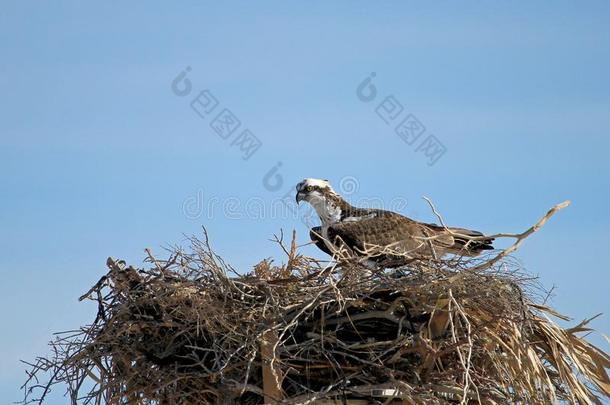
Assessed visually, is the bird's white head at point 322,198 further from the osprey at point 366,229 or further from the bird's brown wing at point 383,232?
the bird's brown wing at point 383,232

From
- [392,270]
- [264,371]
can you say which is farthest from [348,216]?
[264,371]

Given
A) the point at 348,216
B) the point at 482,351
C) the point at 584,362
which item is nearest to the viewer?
the point at 482,351

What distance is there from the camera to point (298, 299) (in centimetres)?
769

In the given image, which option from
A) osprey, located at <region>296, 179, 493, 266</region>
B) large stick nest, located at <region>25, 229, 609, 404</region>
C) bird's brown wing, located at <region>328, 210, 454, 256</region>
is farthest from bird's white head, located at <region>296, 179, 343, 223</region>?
large stick nest, located at <region>25, 229, 609, 404</region>

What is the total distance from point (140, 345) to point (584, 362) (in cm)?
405

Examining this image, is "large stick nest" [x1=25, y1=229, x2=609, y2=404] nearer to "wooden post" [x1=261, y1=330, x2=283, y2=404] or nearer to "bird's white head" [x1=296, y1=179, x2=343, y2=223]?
"wooden post" [x1=261, y1=330, x2=283, y2=404]

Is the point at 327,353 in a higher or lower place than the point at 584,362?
higher

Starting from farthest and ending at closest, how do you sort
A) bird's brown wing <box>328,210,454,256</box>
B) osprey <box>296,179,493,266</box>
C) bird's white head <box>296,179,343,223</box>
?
bird's white head <box>296,179,343,223</box> < bird's brown wing <box>328,210,454,256</box> < osprey <box>296,179,493,266</box>

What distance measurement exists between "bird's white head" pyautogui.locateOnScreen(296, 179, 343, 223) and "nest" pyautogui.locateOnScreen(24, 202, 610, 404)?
2179mm

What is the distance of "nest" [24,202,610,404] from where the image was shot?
754 centimetres

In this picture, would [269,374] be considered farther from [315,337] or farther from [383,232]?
[383,232]

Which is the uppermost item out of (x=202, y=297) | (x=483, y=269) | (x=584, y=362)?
(x=202, y=297)

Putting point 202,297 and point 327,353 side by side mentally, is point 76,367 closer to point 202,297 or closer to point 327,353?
point 202,297

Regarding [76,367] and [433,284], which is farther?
[76,367]
